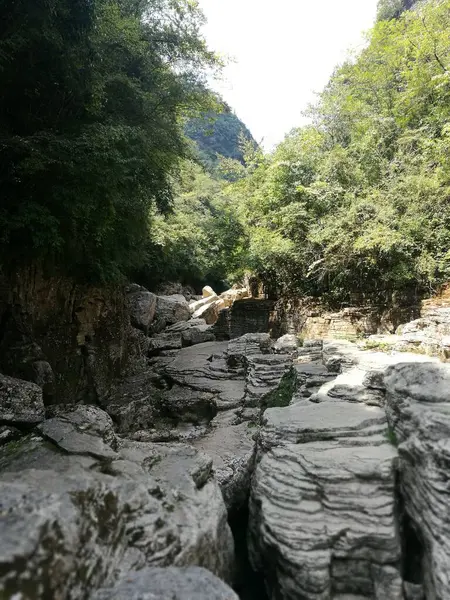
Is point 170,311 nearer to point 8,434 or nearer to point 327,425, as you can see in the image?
point 8,434

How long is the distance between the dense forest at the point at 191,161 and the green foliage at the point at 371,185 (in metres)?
0.06

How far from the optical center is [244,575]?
3.58 m

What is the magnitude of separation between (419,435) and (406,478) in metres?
0.42

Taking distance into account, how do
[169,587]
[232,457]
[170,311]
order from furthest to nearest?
1. [170,311]
2. [232,457]
3. [169,587]

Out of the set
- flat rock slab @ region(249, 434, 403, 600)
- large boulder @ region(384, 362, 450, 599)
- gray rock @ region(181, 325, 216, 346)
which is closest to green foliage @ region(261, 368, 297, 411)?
large boulder @ region(384, 362, 450, 599)

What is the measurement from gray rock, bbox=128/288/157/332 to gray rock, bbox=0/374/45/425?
389 inches

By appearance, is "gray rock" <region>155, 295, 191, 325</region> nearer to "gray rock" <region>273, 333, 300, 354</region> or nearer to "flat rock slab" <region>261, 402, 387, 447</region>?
"gray rock" <region>273, 333, 300, 354</region>

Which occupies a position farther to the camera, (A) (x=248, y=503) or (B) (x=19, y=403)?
(B) (x=19, y=403)

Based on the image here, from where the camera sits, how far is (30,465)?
3193mm

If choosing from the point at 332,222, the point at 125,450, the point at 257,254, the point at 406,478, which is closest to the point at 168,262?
the point at 257,254

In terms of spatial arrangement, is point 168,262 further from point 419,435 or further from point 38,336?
point 419,435

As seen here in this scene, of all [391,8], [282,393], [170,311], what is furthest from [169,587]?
[391,8]

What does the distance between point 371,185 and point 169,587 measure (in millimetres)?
13888

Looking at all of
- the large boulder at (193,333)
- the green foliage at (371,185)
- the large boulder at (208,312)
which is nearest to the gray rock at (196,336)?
the large boulder at (193,333)
